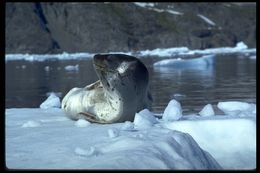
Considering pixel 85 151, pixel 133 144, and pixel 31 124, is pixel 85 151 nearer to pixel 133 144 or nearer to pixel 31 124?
pixel 133 144

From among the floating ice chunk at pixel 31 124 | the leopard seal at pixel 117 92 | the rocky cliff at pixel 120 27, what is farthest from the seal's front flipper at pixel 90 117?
the rocky cliff at pixel 120 27

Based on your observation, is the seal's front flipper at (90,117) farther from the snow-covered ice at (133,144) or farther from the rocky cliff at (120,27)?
the rocky cliff at (120,27)

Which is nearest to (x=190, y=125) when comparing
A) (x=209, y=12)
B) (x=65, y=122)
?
(x=65, y=122)

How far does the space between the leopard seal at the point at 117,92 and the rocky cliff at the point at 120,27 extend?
48.8 metres

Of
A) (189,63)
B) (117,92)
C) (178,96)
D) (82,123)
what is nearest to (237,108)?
(117,92)

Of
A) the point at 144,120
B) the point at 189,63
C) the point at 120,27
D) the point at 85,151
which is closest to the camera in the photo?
the point at 85,151

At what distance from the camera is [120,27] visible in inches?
2458

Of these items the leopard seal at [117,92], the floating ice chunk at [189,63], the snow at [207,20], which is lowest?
the floating ice chunk at [189,63]

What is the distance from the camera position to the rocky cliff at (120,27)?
5712 centimetres

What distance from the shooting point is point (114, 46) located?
58281mm

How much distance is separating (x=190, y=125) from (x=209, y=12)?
66841mm

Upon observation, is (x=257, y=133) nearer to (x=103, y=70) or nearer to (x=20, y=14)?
(x=103, y=70)

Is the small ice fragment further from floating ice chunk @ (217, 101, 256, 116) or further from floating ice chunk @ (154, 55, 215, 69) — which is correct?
floating ice chunk @ (154, 55, 215, 69)

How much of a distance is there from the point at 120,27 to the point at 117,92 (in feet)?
189
